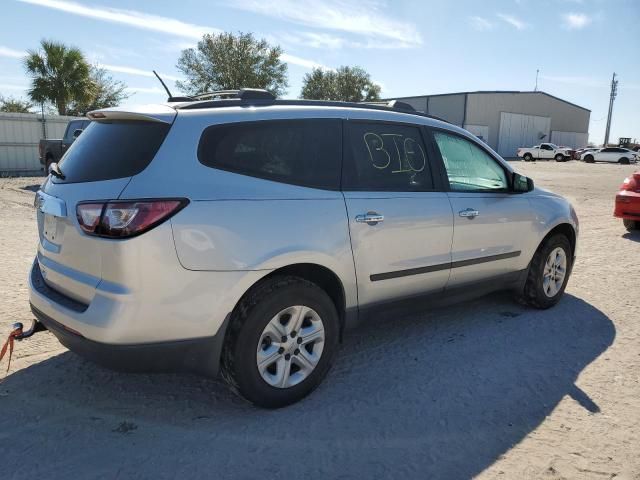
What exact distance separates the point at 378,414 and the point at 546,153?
4784cm

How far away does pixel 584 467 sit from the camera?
256 centimetres

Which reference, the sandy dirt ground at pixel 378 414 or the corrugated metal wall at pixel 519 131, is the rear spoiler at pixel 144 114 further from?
the corrugated metal wall at pixel 519 131

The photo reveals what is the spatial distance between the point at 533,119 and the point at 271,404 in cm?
6019

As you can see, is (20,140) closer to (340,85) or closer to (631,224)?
(631,224)

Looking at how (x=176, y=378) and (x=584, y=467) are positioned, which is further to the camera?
(x=176, y=378)

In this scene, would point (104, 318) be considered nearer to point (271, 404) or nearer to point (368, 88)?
point (271, 404)

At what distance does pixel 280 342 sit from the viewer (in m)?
2.99

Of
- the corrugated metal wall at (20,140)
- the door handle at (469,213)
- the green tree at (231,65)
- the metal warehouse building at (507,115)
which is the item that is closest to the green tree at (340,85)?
the metal warehouse building at (507,115)

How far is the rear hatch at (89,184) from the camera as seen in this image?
262 centimetres

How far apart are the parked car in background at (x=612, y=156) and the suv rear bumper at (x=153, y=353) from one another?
A: 158 ft

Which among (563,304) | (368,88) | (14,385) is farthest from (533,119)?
(14,385)

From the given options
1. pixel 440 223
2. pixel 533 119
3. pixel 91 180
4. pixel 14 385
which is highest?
pixel 533 119

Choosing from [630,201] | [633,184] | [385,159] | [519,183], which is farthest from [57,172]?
[633,184]

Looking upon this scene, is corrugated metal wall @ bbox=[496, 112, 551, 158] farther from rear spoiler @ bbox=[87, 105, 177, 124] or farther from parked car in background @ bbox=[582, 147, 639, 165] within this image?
rear spoiler @ bbox=[87, 105, 177, 124]
